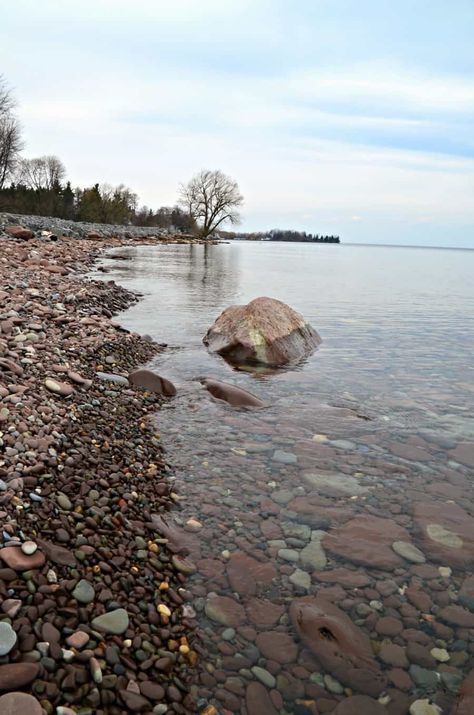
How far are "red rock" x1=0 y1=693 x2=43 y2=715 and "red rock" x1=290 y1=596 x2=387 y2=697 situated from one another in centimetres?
153

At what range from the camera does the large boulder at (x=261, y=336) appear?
393 inches

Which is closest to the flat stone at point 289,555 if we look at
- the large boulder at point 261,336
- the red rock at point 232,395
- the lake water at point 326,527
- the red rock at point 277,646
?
the lake water at point 326,527

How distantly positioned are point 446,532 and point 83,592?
293cm

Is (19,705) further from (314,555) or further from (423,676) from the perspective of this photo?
(314,555)

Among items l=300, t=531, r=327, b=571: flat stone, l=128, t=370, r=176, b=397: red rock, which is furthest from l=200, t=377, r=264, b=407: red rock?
l=300, t=531, r=327, b=571: flat stone

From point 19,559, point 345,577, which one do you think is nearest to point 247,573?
point 345,577

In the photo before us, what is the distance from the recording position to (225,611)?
10.5 feet

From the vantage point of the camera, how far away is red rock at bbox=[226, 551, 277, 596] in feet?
11.2

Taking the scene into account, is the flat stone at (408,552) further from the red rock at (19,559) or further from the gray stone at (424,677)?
the red rock at (19,559)

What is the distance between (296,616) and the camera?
3172 mm

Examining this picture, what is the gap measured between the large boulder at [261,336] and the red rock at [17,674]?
24.4 ft

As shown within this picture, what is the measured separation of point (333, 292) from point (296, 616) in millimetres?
23181

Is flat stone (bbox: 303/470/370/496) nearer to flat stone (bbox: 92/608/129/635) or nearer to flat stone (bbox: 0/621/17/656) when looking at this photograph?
flat stone (bbox: 92/608/129/635)

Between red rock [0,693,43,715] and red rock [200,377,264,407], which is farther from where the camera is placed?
red rock [200,377,264,407]
